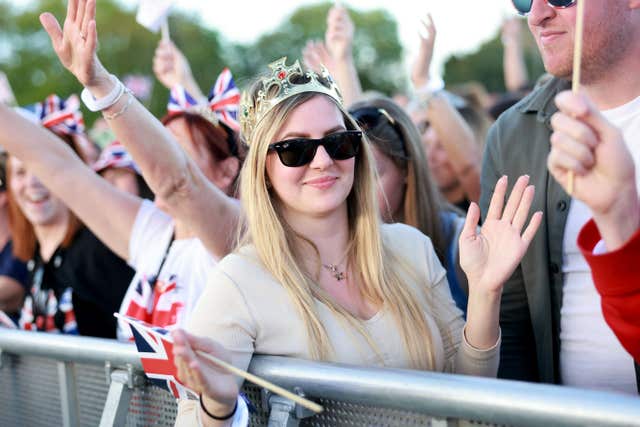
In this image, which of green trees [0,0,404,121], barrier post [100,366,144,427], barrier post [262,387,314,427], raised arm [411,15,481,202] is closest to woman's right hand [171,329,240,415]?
barrier post [262,387,314,427]

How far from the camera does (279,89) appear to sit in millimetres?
2961

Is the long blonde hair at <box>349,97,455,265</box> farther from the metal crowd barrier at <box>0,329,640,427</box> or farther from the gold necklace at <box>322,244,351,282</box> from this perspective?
the metal crowd barrier at <box>0,329,640,427</box>

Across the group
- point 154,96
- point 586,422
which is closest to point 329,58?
point 586,422

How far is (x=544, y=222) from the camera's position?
2965 millimetres

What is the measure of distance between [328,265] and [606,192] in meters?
1.19

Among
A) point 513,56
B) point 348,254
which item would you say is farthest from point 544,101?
point 513,56

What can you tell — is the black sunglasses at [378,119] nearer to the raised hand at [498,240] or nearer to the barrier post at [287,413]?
the raised hand at [498,240]

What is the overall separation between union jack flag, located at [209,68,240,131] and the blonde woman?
0.98 metres

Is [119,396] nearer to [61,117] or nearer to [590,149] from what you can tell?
[590,149]

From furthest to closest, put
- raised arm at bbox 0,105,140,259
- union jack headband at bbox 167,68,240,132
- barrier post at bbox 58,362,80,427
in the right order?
1. union jack headband at bbox 167,68,240,132
2. raised arm at bbox 0,105,140,259
3. barrier post at bbox 58,362,80,427

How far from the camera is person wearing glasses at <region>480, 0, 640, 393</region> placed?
2725mm

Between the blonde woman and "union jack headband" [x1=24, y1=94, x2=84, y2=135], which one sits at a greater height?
"union jack headband" [x1=24, y1=94, x2=84, y2=135]

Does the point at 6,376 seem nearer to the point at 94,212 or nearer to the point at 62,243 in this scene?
the point at 94,212

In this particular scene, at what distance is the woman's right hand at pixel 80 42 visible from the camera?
9.79 ft
